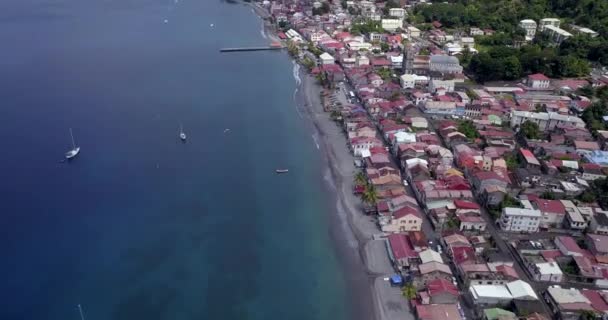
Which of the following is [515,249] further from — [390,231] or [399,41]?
[399,41]

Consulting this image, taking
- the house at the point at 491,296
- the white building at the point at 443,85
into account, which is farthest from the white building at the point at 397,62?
the house at the point at 491,296

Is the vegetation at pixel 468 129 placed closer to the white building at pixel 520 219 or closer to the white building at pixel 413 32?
the white building at pixel 520 219

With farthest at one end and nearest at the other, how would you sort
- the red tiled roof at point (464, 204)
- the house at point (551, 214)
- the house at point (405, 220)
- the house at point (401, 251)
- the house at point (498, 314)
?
1. the red tiled roof at point (464, 204)
2. the house at point (551, 214)
3. the house at point (405, 220)
4. the house at point (401, 251)
5. the house at point (498, 314)

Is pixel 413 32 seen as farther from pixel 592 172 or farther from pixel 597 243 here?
pixel 597 243

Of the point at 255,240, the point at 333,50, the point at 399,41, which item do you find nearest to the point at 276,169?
the point at 255,240

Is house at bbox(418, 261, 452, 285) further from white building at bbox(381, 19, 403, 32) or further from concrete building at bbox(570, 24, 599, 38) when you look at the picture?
white building at bbox(381, 19, 403, 32)

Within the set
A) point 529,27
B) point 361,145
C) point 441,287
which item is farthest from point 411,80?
point 441,287

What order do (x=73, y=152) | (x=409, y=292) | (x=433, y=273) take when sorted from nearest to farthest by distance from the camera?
(x=409, y=292)
(x=433, y=273)
(x=73, y=152)
